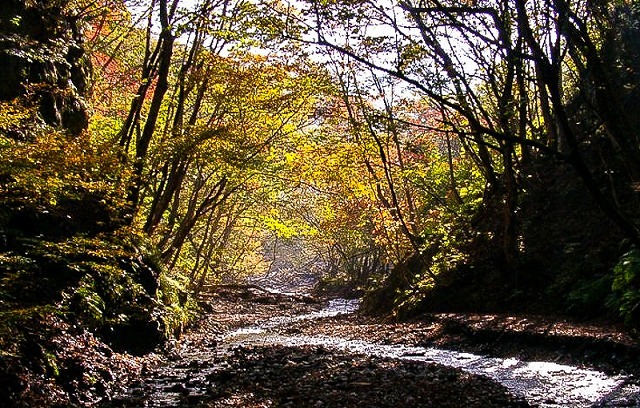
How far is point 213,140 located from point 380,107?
26.7ft

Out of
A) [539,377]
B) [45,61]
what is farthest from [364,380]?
[45,61]

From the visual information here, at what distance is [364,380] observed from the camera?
8859 millimetres

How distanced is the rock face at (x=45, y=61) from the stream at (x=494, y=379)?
5452mm

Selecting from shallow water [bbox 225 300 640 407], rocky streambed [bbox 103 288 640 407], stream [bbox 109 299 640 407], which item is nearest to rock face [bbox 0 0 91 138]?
stream [bbox 109 299 640 407]

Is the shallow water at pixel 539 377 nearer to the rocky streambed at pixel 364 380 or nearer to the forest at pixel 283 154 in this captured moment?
the rocky streambed at pixel 364 380

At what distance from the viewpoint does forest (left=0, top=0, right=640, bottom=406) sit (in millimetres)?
7441

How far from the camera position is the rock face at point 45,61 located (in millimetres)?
10305

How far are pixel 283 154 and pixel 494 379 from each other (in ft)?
42.9

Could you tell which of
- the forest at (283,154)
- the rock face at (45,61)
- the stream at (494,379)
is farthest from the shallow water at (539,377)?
the rock face at (45,61)

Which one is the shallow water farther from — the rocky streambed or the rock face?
the rock face

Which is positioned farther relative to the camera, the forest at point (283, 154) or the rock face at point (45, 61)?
the rock face at point (45, 61)

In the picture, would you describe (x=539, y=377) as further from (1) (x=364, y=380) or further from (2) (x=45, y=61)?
(2) (x=45, y=61)

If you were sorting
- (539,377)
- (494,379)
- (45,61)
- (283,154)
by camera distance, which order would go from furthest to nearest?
(283,154), (45,61), (494,379), (539,377)

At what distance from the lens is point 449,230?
18531 millimetres
